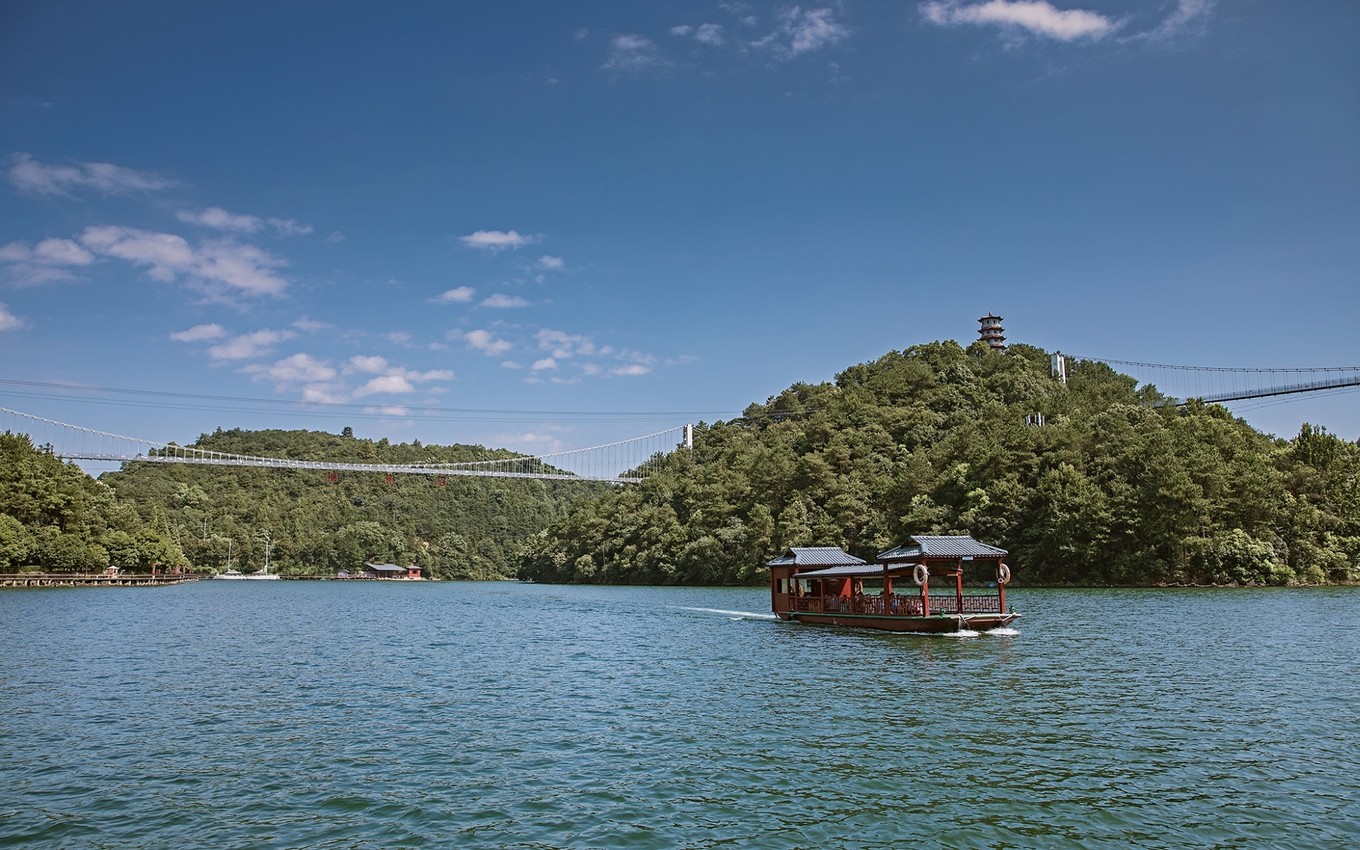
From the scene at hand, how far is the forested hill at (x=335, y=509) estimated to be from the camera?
131500mm

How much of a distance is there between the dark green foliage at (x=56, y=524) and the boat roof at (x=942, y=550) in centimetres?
6436

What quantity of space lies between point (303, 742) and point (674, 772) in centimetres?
625

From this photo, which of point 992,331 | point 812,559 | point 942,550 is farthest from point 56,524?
point 992,331

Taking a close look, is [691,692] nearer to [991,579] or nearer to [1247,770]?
[1247,770]

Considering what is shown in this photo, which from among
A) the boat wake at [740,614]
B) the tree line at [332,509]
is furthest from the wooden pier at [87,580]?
the boat wake at [740,614]

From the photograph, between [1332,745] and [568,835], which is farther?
[1332,745]

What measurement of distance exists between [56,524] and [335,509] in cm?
7826

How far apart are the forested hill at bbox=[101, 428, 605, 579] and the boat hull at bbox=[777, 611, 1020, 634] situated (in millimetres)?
99034

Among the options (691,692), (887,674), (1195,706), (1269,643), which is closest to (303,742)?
(691,692)

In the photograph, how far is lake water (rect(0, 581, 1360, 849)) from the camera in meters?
9.83

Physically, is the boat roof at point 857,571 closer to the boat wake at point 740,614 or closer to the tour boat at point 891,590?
the tour boat at point 891,590

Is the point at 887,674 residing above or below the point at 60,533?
below

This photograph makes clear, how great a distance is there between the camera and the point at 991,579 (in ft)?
214

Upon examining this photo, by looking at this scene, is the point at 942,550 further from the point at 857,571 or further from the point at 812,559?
the point at 812,559
